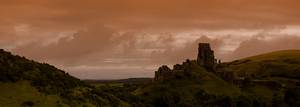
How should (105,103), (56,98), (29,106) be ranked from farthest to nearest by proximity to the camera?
(105,103)
(56,98)
(29,106)

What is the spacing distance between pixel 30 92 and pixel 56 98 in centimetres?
736

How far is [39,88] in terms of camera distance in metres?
155

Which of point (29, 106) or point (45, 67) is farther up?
point (45, 67)

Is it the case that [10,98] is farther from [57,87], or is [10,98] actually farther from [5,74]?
[57,87]

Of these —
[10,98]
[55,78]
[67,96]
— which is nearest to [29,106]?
[10,98]

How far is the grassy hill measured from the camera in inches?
5832

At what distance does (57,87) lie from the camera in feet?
537

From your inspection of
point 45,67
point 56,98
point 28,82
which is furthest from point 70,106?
point 45,67

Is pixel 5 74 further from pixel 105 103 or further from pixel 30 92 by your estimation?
pixel 105 103

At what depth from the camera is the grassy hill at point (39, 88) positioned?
486 ft

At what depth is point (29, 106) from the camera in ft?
475

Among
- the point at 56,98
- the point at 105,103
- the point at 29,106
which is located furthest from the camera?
the point at 105,103

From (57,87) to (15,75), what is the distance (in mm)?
13365

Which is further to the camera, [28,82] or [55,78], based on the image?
[55,78]
